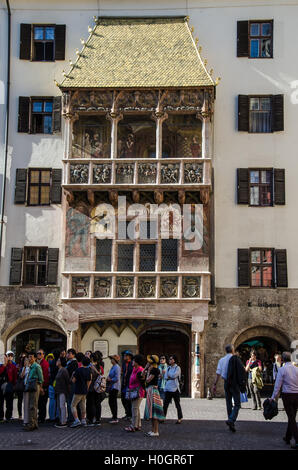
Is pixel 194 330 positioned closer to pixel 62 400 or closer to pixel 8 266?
pixel 8 266

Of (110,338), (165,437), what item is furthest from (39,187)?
(165,437)

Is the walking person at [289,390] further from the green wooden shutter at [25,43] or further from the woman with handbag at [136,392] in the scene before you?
the green wooden shutter at [25,43]

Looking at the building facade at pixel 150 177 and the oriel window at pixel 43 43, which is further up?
the oriel window at pixel 43 43

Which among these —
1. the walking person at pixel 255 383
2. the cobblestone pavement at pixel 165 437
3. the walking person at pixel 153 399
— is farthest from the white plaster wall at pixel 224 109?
the walking person at pixel 153 399

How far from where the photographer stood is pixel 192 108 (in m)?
27.2

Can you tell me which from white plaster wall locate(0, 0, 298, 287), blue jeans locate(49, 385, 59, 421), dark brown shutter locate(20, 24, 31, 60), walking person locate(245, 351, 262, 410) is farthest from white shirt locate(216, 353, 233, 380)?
dark brown shutter locate(20, 24, 31, 60)

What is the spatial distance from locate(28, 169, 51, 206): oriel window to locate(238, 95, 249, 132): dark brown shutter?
26.5ft

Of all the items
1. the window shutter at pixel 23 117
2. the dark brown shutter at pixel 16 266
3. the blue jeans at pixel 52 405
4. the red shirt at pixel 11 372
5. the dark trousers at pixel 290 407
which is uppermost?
the window shutter at pixel 23 117

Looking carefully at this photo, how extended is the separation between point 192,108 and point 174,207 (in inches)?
152

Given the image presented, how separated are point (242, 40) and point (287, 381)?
19.1 m

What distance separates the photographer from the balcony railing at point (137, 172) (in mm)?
26984

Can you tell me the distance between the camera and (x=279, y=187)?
28.3 metres

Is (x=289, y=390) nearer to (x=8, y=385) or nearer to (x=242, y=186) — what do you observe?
(x=8, y=385)

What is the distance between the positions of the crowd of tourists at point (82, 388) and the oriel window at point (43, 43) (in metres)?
15.7
